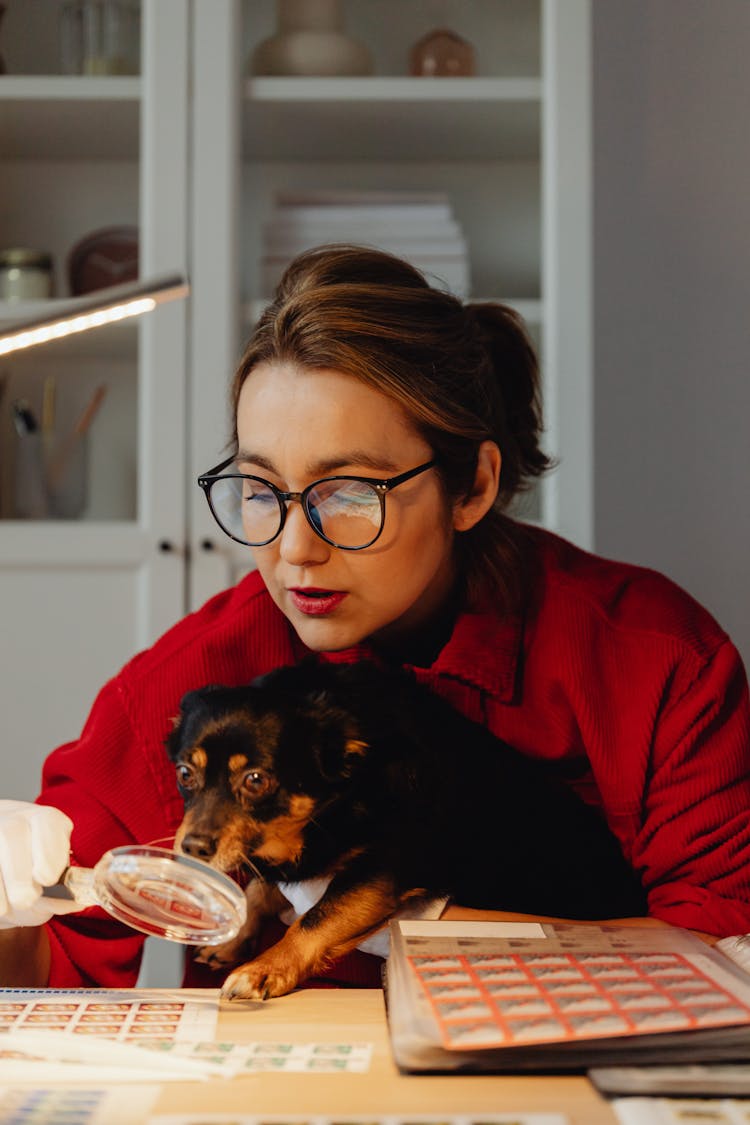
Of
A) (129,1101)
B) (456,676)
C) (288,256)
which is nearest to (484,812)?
(456,676)

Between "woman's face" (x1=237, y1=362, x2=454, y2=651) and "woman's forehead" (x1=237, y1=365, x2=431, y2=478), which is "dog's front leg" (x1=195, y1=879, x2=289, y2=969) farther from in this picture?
"woman's forehead" (x1=237, y1=365, x2=431, y2=478)

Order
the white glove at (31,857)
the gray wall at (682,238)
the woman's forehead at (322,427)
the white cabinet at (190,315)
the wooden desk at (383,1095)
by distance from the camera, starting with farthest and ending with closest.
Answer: the gray wall at (682,238), the white cabinet at (190,315), the woman's forehead at (322,427), the white glove at (31,857), the wooden desk at (383,1095)

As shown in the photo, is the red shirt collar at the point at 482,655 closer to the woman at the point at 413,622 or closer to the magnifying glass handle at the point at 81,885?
the woman at the point at 413,622

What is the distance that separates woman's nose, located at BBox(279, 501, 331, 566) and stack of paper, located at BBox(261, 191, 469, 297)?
1.15 meters

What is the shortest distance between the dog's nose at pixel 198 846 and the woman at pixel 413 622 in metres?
0.23

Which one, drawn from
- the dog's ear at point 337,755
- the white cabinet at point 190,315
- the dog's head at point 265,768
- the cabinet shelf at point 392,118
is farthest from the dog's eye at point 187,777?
the cabinet shelf at point 392,118

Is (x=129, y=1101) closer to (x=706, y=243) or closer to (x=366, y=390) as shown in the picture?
(x=366, y=390)

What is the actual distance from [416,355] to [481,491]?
0.17 meters

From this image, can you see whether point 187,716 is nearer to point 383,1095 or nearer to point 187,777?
point 187,777

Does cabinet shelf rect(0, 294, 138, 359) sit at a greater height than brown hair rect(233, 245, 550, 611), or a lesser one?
greater

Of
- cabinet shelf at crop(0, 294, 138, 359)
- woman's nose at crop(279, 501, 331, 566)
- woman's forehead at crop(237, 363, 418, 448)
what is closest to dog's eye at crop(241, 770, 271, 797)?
woman's nose at crop(279, 501, 331, 566)

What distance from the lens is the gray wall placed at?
7.88 ft

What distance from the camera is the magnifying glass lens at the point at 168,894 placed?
0.75 metres

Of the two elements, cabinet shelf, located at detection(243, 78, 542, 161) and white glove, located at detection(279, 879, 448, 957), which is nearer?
white glove, located at detection(279, 879, 448, 957)
